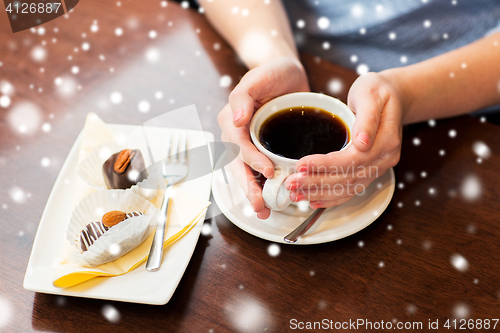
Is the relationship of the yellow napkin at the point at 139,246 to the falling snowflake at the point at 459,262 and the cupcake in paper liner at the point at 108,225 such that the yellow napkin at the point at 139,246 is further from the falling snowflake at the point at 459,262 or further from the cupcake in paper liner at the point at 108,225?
the falling snowflake at the point at 459,262

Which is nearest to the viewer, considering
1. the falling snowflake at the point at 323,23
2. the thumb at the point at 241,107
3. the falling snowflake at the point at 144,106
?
the thumb at the point at 241,107

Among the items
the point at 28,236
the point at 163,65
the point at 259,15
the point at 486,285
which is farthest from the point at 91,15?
the point at 486,285

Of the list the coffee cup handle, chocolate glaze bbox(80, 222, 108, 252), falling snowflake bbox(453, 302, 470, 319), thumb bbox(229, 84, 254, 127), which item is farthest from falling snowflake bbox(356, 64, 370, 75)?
chocolate glaze bbox(80, 222, 108, 252)

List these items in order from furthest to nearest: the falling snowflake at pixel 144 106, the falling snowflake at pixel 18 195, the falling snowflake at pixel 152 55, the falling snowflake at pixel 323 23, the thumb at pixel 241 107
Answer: the falling snowflake at pixel 323 23 → the falling snowflake at pixel 152 55 → the falling snowflake at pixel 144 106 → the falling snowflake at pixel 18 195 → the thumb at pixel 241 107

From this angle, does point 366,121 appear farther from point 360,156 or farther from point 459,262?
point 459,262

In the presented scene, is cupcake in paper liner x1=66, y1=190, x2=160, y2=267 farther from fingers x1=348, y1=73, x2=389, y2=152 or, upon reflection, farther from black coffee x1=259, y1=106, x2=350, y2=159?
fingers x1=348, y1=73, x2=389, y2=152

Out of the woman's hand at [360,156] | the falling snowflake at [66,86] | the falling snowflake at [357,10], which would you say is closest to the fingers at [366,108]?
the woman's hand at [360,156]

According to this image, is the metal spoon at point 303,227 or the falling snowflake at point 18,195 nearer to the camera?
the metal spoon at point 303,227
